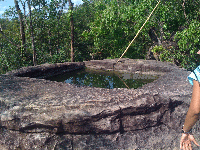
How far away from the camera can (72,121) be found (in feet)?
6.30

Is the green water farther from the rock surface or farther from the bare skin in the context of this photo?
the bare skin

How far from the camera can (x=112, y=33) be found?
20.8 ft

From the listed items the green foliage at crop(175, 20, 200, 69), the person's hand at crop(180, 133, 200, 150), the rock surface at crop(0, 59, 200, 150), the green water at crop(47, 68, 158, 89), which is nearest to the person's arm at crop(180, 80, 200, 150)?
the person's hand at crop(180, 133, 200, 150)

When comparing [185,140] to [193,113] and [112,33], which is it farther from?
[112,33]

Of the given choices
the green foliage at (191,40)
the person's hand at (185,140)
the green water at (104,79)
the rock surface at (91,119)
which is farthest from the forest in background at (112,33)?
the person's hand at (185,140)

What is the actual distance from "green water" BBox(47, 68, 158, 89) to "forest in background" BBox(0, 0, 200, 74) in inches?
62.3

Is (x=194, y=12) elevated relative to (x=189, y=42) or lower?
elevated

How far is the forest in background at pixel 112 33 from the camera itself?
17.2 feet

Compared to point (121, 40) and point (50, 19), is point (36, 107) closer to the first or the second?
point (121, 40)

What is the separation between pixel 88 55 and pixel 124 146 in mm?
6328

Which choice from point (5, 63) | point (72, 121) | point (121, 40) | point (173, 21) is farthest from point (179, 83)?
point (5, 63)

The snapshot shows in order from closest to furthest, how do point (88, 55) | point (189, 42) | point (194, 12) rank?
point (189, 42), point (194, 12), point (88, 55)

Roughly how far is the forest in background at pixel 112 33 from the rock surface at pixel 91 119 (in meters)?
2.89

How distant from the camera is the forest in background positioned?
5.25 metres
